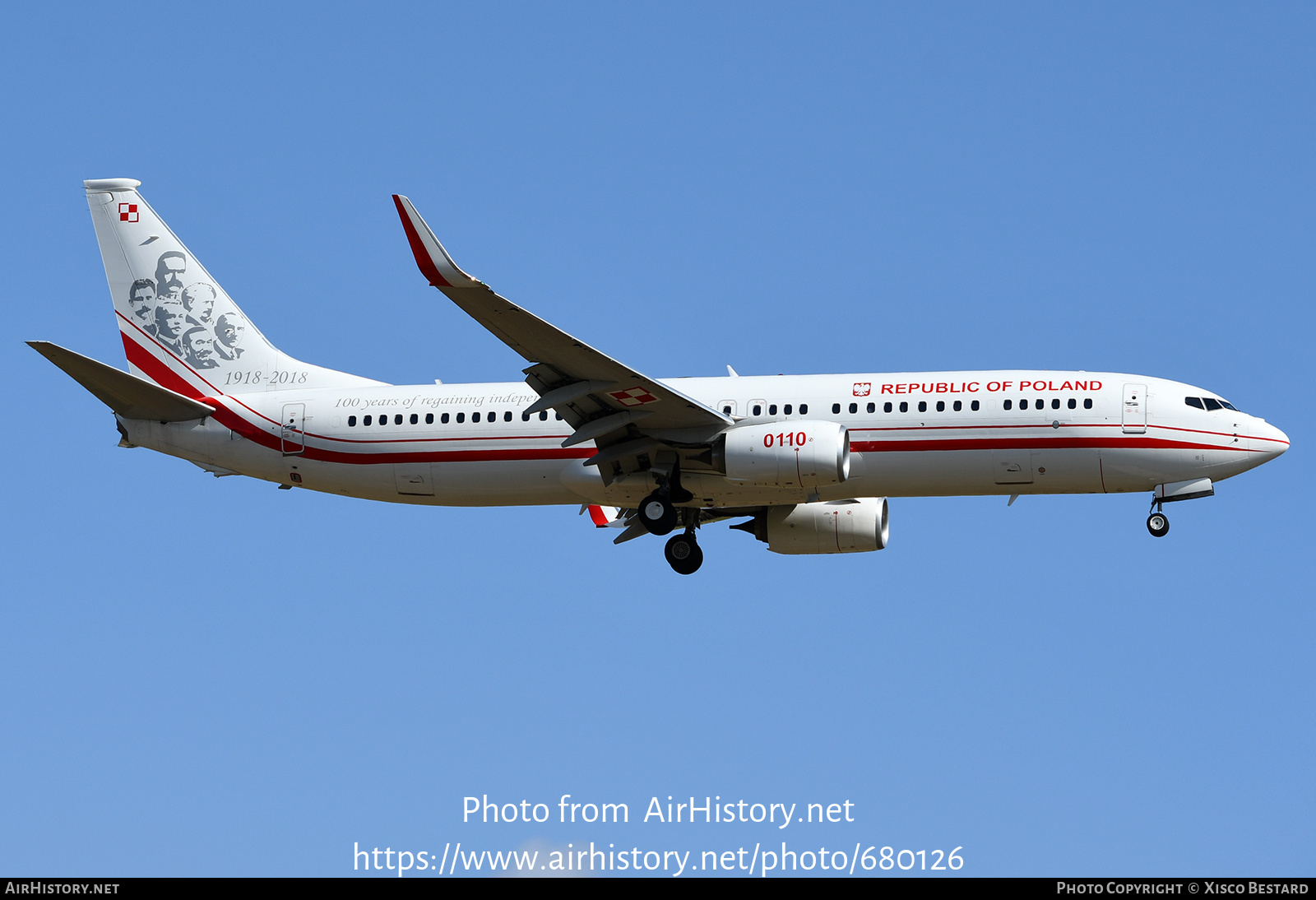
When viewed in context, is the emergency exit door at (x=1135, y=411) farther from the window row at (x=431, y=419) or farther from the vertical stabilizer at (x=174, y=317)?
the vertical stabilizer at (x=174, y=317)

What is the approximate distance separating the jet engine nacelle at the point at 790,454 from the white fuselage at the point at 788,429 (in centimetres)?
53

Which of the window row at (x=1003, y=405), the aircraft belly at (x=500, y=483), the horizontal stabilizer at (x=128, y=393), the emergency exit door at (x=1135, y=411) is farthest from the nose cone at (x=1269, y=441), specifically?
the horizontal stabilizer at (x=128, y=393)

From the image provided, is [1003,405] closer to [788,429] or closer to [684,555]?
[788,429]

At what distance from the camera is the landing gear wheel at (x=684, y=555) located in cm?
4159

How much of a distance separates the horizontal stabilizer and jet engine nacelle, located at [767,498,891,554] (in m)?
14.7

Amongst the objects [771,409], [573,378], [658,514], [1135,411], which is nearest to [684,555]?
[658,514]

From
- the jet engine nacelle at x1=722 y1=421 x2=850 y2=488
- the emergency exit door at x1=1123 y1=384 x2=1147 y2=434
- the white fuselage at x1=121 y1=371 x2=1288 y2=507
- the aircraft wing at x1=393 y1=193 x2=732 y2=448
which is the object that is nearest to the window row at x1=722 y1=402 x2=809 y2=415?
the white fuselage at x1=121 y1=371 x2=1288 y2=507

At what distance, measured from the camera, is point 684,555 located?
41.5 meters

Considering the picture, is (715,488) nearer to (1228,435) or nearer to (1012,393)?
(1012,393)

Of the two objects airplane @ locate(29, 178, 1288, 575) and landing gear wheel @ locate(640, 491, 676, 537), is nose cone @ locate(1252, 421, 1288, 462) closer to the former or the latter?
airplane @ locate(29, 178, 1288, 575)

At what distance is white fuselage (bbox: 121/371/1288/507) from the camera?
3772 centimetres

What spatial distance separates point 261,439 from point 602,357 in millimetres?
10345

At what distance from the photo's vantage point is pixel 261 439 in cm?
4134
